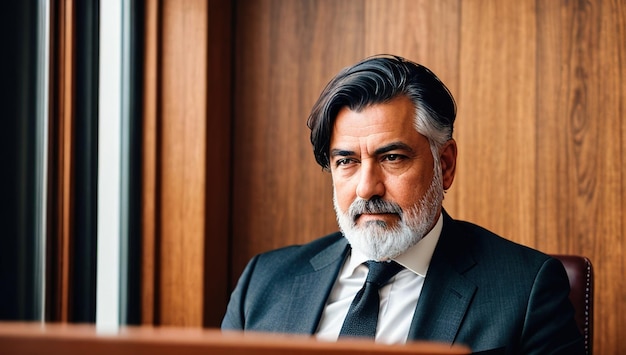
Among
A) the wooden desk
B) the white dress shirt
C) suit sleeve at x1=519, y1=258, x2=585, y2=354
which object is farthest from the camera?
the white dress shirt

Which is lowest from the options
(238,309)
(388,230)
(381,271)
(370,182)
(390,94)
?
(238,309)

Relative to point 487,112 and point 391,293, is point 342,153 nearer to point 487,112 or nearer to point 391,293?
point 391,293

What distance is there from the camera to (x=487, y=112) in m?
2.52

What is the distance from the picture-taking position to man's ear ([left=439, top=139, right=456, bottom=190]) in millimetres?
1858

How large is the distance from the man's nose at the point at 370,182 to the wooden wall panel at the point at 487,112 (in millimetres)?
887

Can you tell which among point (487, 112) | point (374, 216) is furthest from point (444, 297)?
point (487, 112)

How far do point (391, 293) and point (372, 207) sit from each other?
0.22 metres

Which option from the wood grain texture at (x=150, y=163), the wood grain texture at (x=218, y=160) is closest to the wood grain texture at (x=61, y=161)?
the wood grain texture at (x=150, y=163)

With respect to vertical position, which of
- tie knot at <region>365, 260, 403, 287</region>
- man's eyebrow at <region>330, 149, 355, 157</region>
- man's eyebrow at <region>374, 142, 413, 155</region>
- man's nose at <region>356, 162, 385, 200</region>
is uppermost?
man's eyebrow at <region>374, 142, 413, 155</region>

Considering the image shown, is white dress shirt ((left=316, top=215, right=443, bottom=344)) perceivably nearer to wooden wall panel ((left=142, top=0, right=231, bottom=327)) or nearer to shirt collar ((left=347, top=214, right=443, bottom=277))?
shirt collar ((left=347, top=214, right=443, bottom=277))

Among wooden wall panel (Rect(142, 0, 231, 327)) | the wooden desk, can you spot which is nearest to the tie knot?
wooden wall panel (Rect(142, 0, 231, 327))

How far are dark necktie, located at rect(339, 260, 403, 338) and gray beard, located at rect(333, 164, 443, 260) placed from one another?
0.11ft

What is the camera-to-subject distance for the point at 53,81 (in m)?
1.93

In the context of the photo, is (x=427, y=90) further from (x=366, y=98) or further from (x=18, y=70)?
(x=18, y=70)
